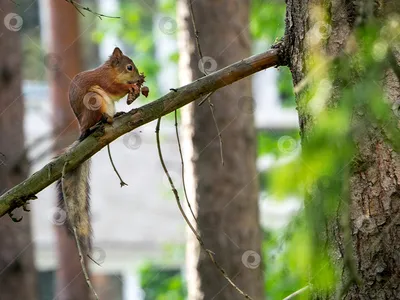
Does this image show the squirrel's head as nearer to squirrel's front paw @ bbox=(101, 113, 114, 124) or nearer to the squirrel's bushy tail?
squirrel's front paw @ bbox=(101, 113, 114, 124)

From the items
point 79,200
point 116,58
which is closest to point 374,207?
point 79,200

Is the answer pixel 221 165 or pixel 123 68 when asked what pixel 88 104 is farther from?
pixel 221 165

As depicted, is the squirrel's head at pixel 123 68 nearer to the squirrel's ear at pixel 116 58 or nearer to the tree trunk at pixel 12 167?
the squirrel's ear at pixel 116 58

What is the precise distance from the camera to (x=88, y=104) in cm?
295

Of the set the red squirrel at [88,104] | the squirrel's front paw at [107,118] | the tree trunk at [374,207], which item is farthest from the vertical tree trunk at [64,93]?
the tree trunk at [374,207]

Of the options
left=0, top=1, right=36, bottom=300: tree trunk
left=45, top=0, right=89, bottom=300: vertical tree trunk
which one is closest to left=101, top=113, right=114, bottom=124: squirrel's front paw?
left=0, top=1, right=36, bottom=300: tree trunk

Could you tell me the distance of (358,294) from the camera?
203 centimetres

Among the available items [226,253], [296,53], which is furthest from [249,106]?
[296,53]

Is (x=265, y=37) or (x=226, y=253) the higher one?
(x=265, y=37)

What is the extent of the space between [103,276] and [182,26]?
7143mm

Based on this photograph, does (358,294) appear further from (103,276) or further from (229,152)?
(103,276)

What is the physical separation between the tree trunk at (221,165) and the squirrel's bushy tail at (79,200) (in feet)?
6.10

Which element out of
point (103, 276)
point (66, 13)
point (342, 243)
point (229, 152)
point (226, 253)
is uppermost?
point (66, 13)

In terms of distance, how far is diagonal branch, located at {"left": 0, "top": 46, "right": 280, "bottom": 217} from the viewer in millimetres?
2303
